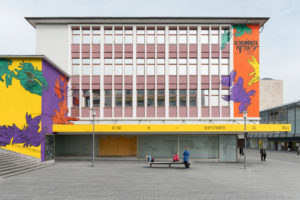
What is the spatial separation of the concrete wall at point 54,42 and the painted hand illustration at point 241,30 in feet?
57.4

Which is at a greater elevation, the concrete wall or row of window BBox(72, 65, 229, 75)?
the concrete wall

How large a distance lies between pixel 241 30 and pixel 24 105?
22.3m

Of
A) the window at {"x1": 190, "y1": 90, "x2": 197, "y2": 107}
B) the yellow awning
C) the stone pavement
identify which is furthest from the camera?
the window at {"x1": 190, "y1": 90, "x2": 197, "y2": 107}

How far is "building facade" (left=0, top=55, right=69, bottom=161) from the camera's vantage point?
26000mm

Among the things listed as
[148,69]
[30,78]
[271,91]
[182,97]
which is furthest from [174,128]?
[271,91]

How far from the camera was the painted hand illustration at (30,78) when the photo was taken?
2658 centimetres

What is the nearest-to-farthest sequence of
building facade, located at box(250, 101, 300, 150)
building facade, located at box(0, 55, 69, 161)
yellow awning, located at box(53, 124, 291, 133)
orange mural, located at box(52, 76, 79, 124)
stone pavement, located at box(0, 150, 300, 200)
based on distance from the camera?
stone pavement, located at box(0, 150, 300, 200)
building facade, located at box(0, 55, 69, 161)
yellow awning, located at box(53, 124, 291, 133)
orange mural, located at box(52, 76, 79, 124)
building facade, located at box(250, 101, 300, 150)

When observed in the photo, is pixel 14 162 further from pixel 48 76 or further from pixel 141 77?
pixel 141 77

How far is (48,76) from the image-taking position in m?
28.2

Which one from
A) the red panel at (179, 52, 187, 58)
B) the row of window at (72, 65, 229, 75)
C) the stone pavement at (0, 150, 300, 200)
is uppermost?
the red panel at (179, 52, 187, 58)

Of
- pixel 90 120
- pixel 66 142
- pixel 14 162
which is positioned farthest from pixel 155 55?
pixel 14 162

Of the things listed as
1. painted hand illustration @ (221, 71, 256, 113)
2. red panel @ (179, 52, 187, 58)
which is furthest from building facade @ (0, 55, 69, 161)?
painted hand illustration @ (221, 71, 256, 113)

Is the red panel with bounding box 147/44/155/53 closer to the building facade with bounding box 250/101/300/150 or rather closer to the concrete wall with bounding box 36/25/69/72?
the concrete wall with bounding box 36/25/69/72

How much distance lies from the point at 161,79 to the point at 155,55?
101 inches
